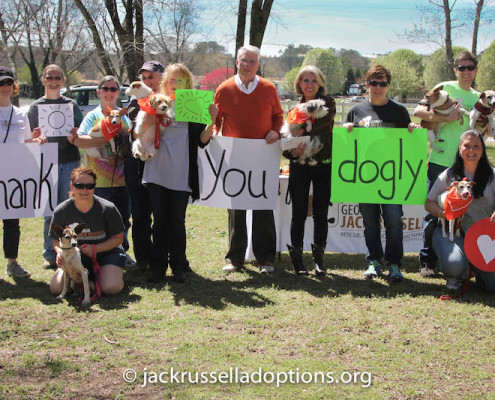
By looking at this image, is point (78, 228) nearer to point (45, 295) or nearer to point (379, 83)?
point (45, 295)

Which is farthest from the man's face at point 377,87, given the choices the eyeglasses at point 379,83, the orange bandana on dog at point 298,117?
the orange bandana on dog at point 298,117

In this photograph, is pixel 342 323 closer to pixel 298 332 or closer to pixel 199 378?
pixel 298 332

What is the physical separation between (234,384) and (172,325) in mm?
1104

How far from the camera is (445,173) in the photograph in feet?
16.8

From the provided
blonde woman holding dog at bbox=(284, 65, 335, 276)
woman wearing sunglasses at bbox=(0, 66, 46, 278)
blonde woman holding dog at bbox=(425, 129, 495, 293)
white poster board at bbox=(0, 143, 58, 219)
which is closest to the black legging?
blonde woman holding dog at bbox=(284, 65, 335, 276)

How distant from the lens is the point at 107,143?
552 centimetres

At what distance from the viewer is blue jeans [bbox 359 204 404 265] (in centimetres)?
533

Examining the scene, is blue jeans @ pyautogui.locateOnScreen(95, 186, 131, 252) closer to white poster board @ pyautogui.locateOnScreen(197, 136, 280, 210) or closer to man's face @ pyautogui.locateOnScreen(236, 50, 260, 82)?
white poster board @ pyautogui.locateOnScreen(197, 136, 280, 210)

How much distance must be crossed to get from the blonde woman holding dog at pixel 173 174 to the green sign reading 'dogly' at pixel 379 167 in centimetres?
136

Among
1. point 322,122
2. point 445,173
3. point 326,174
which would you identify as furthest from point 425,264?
point 322,122

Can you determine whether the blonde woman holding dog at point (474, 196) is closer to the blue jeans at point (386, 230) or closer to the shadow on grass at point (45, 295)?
the blue jeans at point (386, 230)

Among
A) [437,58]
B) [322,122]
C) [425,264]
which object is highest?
[437,58]

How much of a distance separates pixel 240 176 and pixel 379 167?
1430mm

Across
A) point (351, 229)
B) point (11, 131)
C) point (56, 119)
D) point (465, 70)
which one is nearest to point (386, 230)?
point (351, 229)
